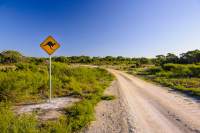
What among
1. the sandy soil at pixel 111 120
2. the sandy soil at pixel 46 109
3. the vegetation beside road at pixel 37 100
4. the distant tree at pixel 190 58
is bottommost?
the sandy soil at pixel 111 120

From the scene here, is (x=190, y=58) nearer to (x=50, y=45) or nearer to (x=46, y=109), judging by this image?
(x=50, y=45)

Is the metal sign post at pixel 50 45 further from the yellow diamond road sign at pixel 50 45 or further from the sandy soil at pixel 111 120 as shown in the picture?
the sandy soil at pixel 111 120

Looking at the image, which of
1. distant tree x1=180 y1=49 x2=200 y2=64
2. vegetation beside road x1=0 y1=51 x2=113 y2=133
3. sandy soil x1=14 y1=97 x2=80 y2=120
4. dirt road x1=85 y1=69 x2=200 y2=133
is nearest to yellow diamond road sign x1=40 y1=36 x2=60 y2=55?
vegetation beside road x1=0 y1=51 x2=113 y2=133

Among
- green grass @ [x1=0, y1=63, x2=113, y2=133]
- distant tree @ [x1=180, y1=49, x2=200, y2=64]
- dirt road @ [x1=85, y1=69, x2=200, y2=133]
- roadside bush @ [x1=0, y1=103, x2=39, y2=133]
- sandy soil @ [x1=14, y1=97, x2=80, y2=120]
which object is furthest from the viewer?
distant tree @ [x1=180, y1=49, x2=200, y2=64]

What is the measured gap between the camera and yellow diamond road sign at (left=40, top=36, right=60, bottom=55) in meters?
11.4

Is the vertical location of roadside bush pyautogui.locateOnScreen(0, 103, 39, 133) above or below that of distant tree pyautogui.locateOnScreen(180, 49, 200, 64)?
below

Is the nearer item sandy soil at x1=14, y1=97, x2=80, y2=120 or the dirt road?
the dirt road

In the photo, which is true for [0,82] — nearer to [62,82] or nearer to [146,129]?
[62,82]

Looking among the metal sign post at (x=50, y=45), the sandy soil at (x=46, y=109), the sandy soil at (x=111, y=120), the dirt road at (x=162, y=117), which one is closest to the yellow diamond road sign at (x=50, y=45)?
the metal sign post at (x=50, y=45)

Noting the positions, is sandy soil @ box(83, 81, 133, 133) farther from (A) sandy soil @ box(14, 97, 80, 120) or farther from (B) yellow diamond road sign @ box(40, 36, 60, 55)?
(B) yellow diamond road sign @ box(40, 36, 60, 55)

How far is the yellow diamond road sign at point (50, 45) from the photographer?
11410mm

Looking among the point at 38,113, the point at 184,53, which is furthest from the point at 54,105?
the point at 184,53

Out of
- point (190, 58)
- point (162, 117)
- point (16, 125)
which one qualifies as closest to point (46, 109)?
point (16, 125)

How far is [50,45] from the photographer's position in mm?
11516
